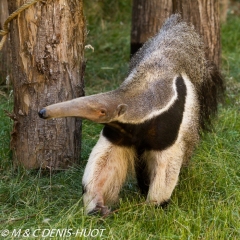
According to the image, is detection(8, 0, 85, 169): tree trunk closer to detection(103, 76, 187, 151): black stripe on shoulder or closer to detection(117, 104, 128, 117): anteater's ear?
detection(103, 76, 187, 151): black stripe on shoulder

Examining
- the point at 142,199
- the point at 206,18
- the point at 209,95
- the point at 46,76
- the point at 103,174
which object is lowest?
the point at 142,199

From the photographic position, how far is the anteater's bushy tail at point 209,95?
6.64 m

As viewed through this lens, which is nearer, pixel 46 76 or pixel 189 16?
pixel 46 76

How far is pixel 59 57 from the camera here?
5684 mm

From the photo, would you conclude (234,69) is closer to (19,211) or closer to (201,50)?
(201,50)

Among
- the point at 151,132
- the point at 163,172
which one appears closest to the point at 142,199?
the point at 163,172

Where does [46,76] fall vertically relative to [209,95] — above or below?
above

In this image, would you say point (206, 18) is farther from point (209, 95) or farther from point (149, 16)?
point (209, 95)

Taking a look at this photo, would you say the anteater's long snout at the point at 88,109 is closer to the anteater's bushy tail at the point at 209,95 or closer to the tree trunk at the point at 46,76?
the tree trunk at the point at 46,76

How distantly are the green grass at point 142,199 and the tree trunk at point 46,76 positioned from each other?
0.23 meters

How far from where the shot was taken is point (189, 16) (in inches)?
315

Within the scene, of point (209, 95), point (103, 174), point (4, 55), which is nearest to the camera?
point (103, 174)

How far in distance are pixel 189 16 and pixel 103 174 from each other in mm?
3593

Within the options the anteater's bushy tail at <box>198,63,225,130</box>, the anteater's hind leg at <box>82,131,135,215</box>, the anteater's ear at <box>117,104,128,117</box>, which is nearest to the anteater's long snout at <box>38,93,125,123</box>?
the anteater's ear at <box>117,104,128,117</box>
